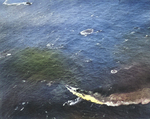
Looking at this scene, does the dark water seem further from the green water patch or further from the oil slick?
the oil slick

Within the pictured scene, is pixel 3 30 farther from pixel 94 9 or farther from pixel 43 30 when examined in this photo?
pixel 94 9

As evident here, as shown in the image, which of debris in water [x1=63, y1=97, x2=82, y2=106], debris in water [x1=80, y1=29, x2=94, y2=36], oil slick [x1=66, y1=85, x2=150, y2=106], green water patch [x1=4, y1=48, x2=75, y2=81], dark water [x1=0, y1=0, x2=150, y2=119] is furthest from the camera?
debris in water [x1=80, y1=29, x2=94, y2=36]

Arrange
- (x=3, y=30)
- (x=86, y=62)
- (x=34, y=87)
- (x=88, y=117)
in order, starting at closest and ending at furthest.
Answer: (x=88, y=117)
(x=34, y=87)
(x=86, y=62)
(x=3, y=30)

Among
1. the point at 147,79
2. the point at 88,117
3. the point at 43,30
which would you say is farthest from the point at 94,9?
the point at 88,117

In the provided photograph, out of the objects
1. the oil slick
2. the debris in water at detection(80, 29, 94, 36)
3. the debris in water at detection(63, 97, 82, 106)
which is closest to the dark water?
the debris in water at detection(63, 97, 82, 106)

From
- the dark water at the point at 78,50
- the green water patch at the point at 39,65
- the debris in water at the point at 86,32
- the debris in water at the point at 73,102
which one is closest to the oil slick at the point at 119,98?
the debris in water at the point at 73,102

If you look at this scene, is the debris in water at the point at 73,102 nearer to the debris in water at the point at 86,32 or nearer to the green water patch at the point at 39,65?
the green water patch at the point at 39,65
